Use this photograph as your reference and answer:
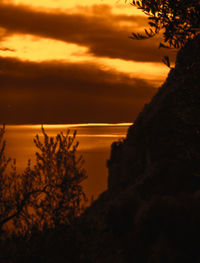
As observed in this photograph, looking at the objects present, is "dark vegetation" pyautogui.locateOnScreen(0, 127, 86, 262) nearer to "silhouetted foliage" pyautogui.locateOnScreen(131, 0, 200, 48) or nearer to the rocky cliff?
the rocky cliff

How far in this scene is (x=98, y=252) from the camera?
41.6ft

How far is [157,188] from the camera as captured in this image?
31125mm

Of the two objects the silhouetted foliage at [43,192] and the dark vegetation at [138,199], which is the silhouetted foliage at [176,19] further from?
the silhouetted foliage at [43,192]

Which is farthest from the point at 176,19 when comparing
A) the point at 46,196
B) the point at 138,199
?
the point at 138,199

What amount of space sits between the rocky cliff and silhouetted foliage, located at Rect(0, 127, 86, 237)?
137 cm

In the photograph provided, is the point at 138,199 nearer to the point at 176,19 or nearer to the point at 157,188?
the point at 157,188

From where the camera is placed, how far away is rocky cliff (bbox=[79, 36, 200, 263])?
952cm

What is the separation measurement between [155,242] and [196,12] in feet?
63.5

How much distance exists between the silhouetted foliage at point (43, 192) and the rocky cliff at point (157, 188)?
1.37 metres

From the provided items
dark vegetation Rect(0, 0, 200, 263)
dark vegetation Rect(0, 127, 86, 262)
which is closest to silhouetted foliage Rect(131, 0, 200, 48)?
dark vegetation Rect(0, 0, 200, 263)

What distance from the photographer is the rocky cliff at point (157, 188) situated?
952 cm

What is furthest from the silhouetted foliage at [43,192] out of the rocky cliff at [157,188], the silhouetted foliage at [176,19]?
the silhouetted foliage at [176,19]

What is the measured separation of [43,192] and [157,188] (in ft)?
58.2

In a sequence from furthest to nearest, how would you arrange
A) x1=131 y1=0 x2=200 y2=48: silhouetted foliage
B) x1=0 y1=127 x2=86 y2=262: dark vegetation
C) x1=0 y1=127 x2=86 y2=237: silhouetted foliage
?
x1=0 y1=127 x2=86 y2=237: silhouetted foliage
x1=0 y1=127 x2=86 y2=262: dark vegetation
x1=131 y1=0 x2=200 y2=48: silhouetted foliage
